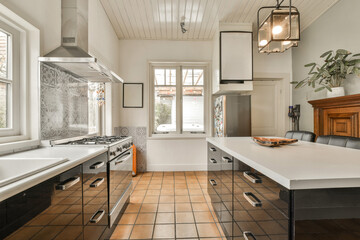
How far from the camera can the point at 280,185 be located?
2.58 feet

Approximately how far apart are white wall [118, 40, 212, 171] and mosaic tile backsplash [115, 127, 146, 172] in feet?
0.29

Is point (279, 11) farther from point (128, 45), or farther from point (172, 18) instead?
point (128, 45)

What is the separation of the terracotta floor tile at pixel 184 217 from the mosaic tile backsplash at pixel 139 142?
1975mm

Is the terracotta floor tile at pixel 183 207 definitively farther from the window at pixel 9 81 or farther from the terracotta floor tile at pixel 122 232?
the window at pixel 9 81

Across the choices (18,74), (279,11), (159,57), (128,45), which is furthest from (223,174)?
(128,45)

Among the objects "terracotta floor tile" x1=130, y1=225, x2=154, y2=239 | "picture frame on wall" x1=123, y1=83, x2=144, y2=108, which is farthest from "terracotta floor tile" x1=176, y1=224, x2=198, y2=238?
"picture frame on wall" x1=123, y1=83, x2=144, y2=108

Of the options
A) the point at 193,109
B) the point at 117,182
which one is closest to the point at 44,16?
the point at 117,182

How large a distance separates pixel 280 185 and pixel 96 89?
2935mm

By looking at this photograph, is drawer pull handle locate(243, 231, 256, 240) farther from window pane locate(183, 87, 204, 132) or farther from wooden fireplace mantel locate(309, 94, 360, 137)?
window pane locate(183, 87, 204, 132)

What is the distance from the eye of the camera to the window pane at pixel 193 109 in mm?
4160

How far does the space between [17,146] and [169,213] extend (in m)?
1.65

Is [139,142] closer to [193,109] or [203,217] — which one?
[193,109]

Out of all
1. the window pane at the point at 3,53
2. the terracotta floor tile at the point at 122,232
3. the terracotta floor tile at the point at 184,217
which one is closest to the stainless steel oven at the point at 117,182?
the terracotta floor tile at the point at 122,232

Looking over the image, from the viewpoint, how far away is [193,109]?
164 inches
